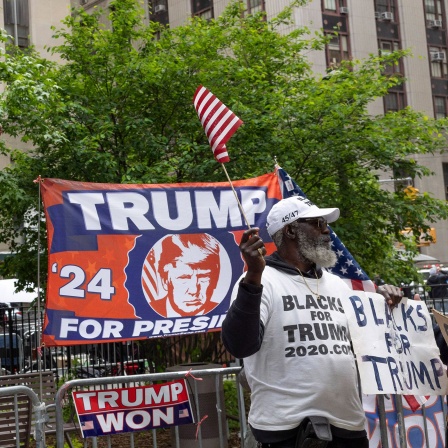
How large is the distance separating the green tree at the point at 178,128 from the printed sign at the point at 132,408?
20.1 feet

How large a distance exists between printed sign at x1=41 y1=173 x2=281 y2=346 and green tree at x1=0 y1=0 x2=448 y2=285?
447 cm

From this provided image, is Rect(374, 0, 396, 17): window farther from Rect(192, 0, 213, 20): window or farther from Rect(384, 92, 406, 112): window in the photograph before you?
Rect(192, 0, 213, 20): window

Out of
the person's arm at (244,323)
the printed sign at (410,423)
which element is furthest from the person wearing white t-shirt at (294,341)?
the printed sign at (410,423)

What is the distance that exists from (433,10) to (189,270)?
47334 millimetres

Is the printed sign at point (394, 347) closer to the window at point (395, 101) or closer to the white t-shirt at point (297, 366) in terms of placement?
the white t-shirt at point (297, 366)

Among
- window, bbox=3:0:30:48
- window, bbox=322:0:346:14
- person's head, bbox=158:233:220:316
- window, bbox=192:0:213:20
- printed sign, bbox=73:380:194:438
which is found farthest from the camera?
window, bbox=192:0:213:20

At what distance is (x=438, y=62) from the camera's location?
167ft

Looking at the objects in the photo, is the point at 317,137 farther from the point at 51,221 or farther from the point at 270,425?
the point at 270,425

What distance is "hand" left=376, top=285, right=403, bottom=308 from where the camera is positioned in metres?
5.16

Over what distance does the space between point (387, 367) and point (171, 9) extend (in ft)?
150

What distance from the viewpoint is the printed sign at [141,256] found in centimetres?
667

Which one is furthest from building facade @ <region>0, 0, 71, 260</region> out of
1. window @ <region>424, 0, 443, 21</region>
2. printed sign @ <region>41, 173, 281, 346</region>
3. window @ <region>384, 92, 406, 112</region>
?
printed sign @ <region>41, 173, 281, 346</region>

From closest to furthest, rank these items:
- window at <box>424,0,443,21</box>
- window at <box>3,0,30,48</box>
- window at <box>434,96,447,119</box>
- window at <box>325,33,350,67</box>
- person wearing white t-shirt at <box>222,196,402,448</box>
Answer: person wearing white t-shirt at <box>222,196,402,448</box> < window at <box>3,0,30,48</box> < window at <box>325,33,350,67</box> < window at <box>434,96,447,119</box> < window at <box>424,0,443,21</box>

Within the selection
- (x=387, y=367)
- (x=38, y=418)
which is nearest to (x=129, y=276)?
(x=38, y=418)
